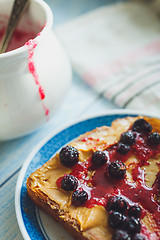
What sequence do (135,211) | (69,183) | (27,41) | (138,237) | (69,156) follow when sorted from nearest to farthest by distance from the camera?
(138,237) < (135,211) < (69,183) < (69,156) < (27,41)

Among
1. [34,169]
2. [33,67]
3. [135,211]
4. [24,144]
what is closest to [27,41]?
[33,67]

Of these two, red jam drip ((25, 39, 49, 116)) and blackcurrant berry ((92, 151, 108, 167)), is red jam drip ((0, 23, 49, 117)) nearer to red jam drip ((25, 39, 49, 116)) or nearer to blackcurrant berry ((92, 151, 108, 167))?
red jam drip ((25, 39, 49, 116))

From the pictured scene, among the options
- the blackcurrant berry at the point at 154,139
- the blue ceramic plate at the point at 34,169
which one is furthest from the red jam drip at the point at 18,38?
the blackcurrant berry at the point at 154,139

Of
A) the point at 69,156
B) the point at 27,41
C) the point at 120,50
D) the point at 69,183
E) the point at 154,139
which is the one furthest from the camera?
the point at 120,50

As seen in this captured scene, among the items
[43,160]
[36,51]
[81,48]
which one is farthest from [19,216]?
[81,48]

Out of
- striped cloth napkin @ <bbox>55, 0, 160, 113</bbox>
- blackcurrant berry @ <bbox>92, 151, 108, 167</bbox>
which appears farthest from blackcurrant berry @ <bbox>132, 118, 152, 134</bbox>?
striped cloth napkin @ <bbox>55, 0, 160, 113</bbox>

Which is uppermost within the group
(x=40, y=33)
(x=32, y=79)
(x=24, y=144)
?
(x=40, y=33)

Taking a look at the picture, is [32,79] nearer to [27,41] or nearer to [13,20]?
[27,41]
